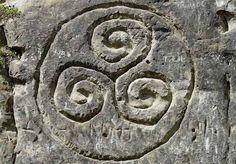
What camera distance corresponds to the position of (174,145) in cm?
334

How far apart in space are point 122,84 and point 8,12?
2.60 ft

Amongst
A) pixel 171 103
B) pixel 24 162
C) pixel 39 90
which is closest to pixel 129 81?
pixel 171 103

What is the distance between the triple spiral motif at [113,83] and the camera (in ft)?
→ 11.1

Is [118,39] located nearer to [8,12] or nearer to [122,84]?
[122,84]

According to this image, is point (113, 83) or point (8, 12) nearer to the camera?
point (113, 83)

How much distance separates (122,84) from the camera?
3.43 m

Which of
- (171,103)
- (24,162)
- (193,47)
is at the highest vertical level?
(193,47)

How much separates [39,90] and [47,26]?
37 cm

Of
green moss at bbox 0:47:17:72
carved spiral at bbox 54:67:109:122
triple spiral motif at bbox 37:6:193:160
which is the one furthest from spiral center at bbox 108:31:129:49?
green moss at bbox 0:47:17:72

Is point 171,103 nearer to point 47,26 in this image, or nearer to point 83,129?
point 83,129

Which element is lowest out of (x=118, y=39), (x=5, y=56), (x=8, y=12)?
(x=5, y=56)

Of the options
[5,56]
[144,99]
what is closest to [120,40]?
[144,99]

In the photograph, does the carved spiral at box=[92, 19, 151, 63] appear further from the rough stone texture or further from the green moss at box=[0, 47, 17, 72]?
the green moss at box=[0, 47, 17, 72]

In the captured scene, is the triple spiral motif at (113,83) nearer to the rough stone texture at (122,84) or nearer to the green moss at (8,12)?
the rough stone texture at (122,84)
